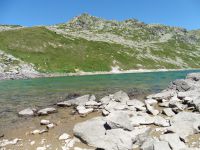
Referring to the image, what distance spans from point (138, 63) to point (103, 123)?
122008 mm

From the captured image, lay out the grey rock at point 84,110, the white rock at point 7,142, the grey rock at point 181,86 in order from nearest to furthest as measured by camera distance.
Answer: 1. the white rock at point 7,142
2. the grey rock at point 84,110
3. the grey rock at point 181,86

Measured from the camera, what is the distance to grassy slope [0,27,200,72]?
11489 cm

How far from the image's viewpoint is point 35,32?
14525 cm

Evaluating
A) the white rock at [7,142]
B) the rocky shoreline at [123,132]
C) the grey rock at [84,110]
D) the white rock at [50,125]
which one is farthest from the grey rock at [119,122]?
the grey rock at [84,110]

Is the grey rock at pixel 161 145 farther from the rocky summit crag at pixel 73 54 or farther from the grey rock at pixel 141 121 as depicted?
the rocky summit crag at pixel 73 54

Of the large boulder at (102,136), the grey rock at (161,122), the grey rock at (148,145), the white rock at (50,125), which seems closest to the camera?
the grey rock at (148,145)

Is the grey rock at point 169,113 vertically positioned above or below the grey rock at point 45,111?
above

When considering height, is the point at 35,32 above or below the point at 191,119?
above

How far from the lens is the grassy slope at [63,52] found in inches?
4523

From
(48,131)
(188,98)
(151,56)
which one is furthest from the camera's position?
(151,56)

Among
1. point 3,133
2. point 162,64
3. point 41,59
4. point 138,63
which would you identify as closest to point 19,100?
point 3,133

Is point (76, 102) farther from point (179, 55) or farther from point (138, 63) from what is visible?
point (179, 55)

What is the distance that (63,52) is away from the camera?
129875mm

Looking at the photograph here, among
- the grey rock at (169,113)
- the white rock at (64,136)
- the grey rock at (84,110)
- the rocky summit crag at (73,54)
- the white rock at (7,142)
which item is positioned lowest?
the white rock at (7,142)
